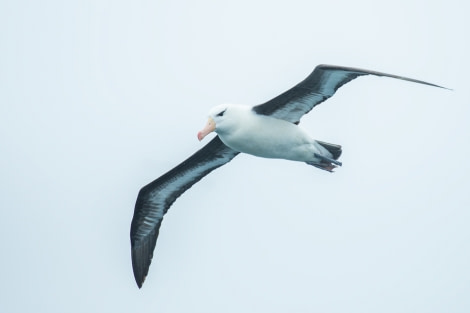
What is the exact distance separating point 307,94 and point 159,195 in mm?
3828

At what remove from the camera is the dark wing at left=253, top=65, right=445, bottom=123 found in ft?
46.6

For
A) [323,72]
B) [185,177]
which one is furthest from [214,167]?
[323,72]

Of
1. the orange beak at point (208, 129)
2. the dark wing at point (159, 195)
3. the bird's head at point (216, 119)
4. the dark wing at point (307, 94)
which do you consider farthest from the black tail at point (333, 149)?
the dark wing at point (159, 195)

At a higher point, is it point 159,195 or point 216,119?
point 216,119

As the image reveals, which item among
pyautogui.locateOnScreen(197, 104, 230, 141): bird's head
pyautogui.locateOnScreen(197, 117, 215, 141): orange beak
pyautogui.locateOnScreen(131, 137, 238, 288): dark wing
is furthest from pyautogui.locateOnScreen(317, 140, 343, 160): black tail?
pyautogui.locateOnScreen(131, 137, 238, 288): dark wing

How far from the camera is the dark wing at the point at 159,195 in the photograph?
1681 cm

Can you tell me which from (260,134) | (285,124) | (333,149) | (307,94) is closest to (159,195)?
(260,134)

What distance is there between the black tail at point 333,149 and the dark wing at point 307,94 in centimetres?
64

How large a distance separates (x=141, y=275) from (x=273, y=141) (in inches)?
146

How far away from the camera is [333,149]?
50.7ft

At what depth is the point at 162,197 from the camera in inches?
679

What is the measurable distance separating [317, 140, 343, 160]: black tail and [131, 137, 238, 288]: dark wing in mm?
1973

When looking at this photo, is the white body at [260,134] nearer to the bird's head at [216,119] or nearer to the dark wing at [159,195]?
the bird's head at [216,119]

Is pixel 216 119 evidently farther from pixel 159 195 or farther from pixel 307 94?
pixel 159 195
